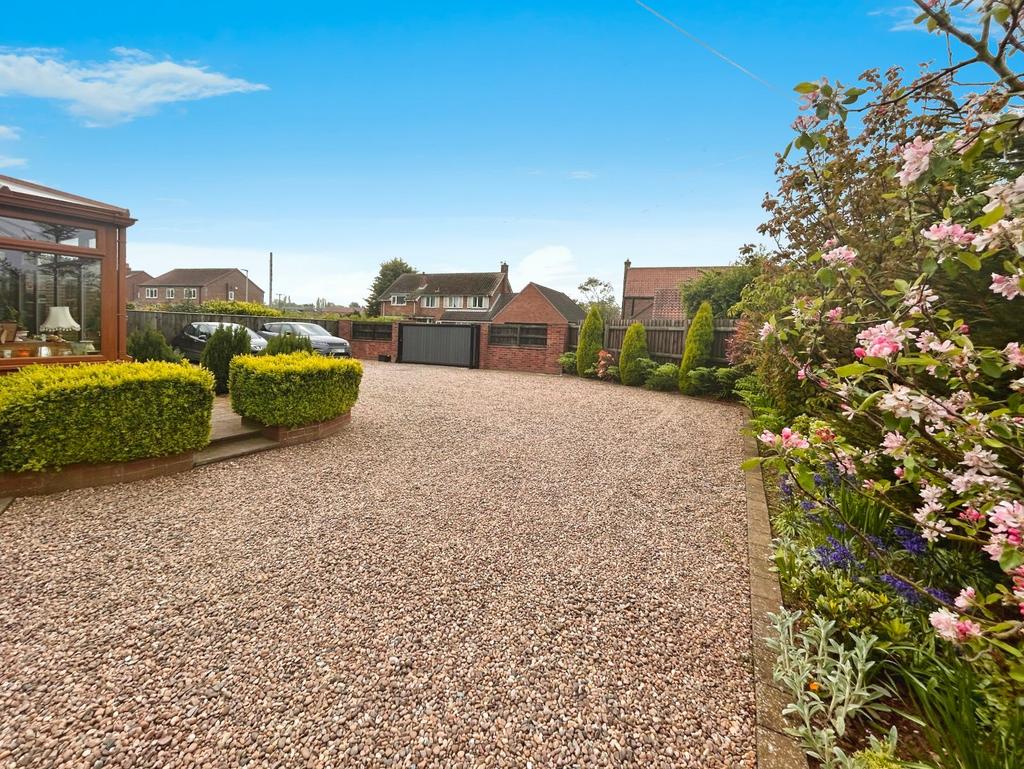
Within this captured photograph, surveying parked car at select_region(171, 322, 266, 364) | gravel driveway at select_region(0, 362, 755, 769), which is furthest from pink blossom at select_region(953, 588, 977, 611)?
parked car at select_region(171, 322, 266, 364)

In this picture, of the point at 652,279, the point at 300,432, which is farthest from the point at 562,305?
the point at 300,432

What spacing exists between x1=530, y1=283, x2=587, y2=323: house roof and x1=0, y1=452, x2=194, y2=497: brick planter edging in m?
26.6

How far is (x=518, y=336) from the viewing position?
17.1 m

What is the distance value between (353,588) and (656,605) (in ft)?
5.67

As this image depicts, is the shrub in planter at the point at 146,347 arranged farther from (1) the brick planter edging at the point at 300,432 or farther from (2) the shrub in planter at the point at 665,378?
(2) the shrub in planter at the point at 665,378

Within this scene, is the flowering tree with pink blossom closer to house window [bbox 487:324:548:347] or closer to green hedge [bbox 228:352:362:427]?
green hedge [bbox 228:352:362:427]

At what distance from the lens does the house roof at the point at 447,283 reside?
38781 millimetres

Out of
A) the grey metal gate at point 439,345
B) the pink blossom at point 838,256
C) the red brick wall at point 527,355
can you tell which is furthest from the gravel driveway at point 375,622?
the grey metal gate at point 439,345

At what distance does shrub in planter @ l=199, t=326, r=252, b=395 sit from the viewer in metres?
8.28

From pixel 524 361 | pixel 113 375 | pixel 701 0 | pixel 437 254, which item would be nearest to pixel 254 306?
pixel 524 361

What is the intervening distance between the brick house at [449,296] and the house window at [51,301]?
3072 centimetres

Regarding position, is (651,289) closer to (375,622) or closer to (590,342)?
(590,342)

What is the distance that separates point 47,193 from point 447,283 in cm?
3495

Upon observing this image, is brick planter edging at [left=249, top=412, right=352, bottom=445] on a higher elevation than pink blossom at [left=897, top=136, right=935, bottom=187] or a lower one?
lower
